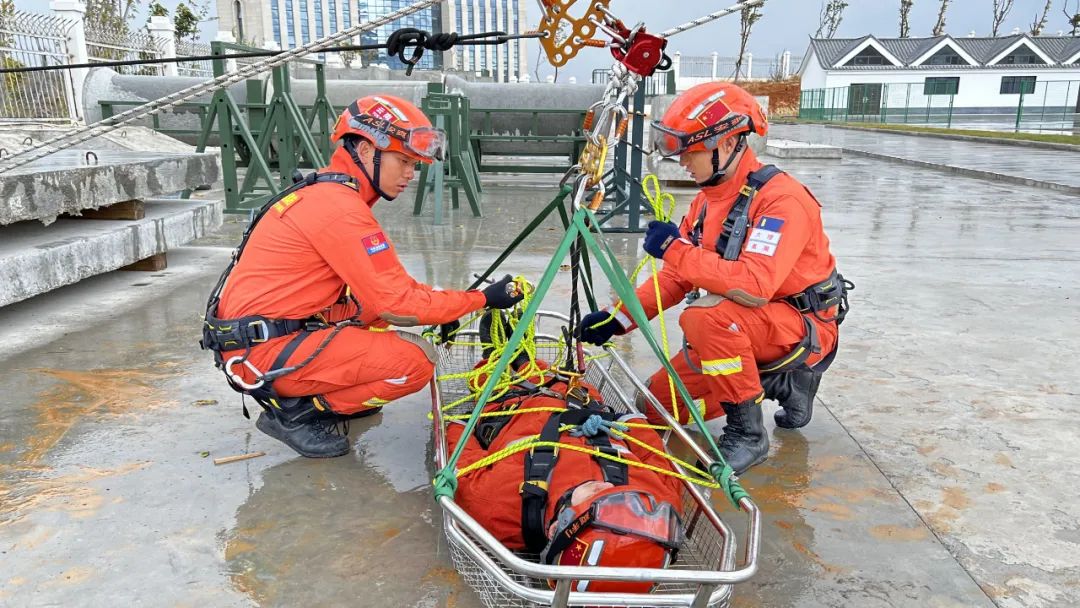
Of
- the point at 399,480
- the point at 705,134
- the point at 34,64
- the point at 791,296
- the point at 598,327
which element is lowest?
the point at 399,480

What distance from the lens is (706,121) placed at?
2900mm

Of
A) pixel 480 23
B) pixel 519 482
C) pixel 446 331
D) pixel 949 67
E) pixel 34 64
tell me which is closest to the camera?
pixel 519 482

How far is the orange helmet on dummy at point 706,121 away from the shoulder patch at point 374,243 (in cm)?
111

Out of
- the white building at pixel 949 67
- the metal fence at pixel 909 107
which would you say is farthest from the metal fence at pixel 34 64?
the white building at pixel 949 67

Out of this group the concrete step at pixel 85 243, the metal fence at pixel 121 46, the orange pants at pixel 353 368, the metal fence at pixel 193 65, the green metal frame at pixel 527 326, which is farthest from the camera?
the metal fence at pixel 193 65

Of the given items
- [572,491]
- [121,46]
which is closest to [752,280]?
[572,491]

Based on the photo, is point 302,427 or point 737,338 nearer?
point 737,338

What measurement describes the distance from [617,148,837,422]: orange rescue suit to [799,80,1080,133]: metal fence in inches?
1465

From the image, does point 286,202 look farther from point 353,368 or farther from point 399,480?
point 399,480

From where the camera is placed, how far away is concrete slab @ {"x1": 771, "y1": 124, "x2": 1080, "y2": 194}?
43.6 feet

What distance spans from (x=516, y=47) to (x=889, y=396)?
148 ft

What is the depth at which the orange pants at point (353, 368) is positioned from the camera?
295 cm

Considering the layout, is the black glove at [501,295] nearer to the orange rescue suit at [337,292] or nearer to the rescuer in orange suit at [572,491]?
the orange rescue suit at [337,292]

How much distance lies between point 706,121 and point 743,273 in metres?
0.59
